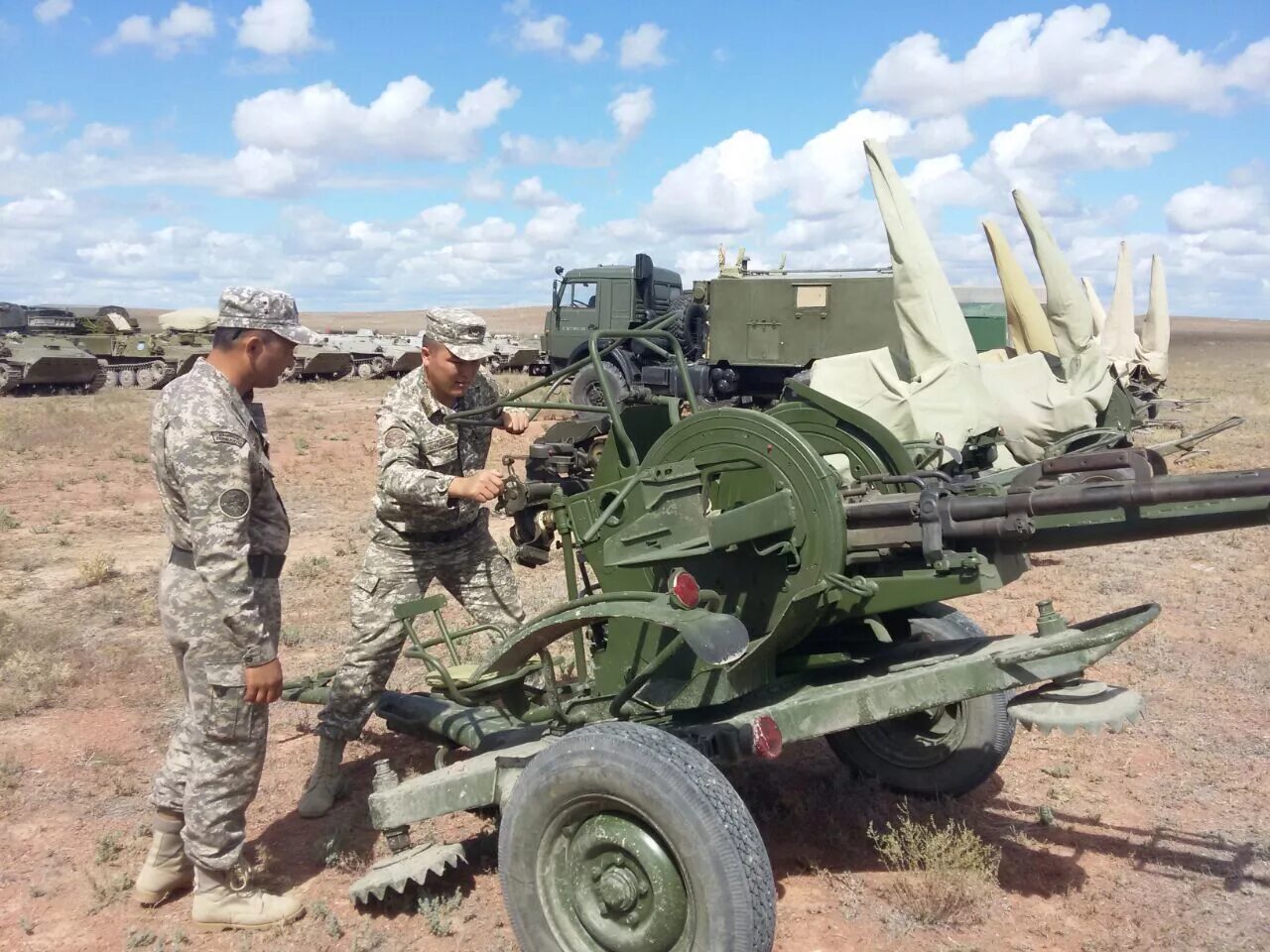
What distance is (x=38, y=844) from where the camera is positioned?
4637 millimetres

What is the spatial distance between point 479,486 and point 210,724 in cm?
130

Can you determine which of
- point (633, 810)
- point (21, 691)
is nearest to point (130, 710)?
point (21, 691)

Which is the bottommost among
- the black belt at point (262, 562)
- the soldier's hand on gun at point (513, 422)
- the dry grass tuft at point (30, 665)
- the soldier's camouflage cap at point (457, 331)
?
the dry grass tuft at point (30, 665)

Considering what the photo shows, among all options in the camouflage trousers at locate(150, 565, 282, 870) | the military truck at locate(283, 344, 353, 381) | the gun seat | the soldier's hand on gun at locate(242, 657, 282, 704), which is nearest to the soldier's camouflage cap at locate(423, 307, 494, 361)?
the gun seat

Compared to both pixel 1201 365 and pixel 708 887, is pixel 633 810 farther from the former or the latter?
pixel 1201 365

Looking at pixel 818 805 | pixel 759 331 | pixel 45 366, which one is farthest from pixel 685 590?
pixel 45 366

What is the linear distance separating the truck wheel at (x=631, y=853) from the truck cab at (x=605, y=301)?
1739 cm

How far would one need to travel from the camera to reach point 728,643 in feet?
10.8

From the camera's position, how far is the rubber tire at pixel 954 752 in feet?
15.0

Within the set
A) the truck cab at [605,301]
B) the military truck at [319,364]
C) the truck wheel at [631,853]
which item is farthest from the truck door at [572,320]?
the truck wheel at [631,853]

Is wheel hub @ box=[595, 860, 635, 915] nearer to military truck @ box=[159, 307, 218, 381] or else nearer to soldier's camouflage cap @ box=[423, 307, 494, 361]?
soldier's camouflage cap @ box=[423, 307, 494, 361]

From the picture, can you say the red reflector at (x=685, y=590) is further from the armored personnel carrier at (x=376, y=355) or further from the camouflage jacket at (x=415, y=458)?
the armored personnel carrier at (x=376, y=355)

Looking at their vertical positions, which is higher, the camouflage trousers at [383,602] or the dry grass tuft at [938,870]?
the camouflage trousers at [383,602]

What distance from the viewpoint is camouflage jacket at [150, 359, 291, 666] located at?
3664 mm
